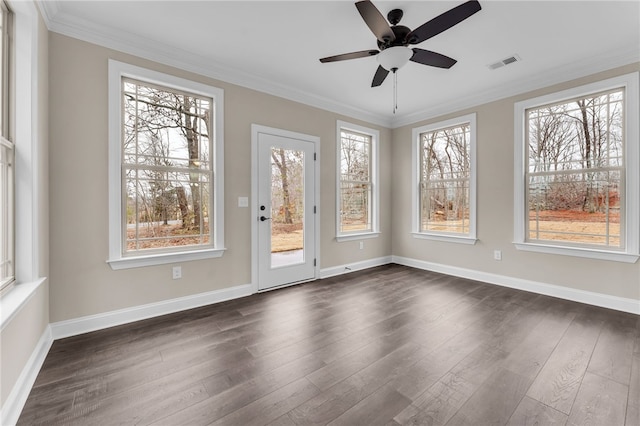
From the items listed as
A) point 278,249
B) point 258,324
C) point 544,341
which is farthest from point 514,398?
point 278,249

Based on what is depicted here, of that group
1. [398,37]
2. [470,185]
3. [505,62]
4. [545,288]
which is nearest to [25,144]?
[398,37]

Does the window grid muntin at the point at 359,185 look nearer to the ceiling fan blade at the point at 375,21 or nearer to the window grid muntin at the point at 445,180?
the window grid muntin at the point at 445,180

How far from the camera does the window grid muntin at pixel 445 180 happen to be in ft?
14.4

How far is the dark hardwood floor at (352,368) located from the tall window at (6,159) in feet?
2.63

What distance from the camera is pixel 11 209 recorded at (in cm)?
192

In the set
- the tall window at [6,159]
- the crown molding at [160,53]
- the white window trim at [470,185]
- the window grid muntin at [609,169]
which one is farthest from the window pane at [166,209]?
the window grid muntin at [609,169]

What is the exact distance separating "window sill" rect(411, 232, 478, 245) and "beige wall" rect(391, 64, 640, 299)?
71mm

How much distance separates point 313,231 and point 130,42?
2.96m

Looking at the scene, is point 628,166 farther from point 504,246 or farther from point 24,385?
point 24,385

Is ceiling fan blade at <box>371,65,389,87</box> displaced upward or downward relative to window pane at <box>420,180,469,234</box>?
upward

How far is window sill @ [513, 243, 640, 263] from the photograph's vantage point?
3025 millimetres

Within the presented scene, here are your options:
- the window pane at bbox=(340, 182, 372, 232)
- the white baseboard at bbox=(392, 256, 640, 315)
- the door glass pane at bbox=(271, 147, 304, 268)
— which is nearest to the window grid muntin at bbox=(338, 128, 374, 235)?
the window pane at bbox=(340, 182, 372, 232)

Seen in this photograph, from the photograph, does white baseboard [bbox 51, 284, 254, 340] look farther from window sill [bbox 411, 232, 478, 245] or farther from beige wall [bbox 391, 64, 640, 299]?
beige wall [bbox 391, 64, 640, 299]

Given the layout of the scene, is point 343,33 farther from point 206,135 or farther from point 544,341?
point 544,341
